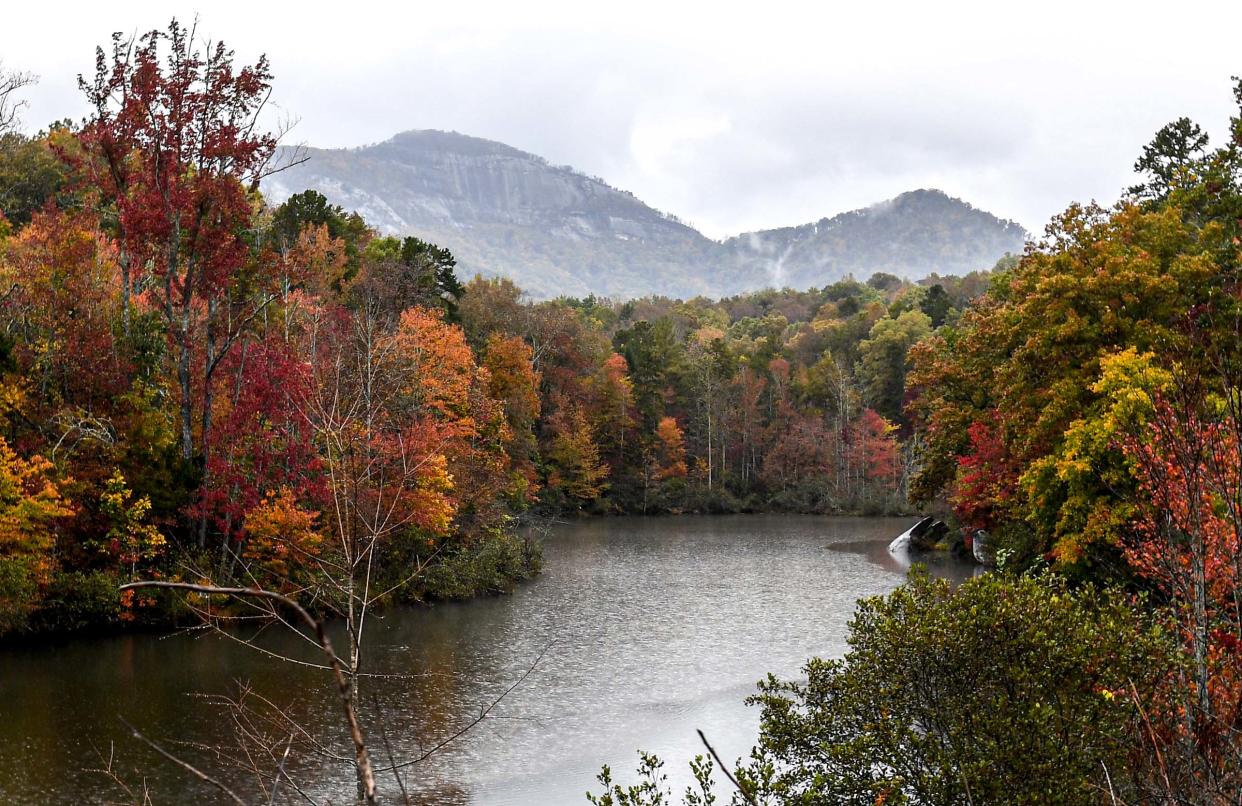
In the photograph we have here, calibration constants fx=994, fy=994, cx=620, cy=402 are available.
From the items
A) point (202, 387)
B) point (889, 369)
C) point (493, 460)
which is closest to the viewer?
point (202, 387)

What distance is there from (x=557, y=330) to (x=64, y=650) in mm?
40533

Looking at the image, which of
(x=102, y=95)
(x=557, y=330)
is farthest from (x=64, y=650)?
(x=557, y=330)

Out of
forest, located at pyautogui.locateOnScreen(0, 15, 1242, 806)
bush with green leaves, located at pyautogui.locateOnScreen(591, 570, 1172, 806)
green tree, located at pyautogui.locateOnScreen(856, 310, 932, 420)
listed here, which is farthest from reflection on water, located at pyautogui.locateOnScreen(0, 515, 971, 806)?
green tree, located at pyautogui.locateOnScreen(856, 310, 932, 420)

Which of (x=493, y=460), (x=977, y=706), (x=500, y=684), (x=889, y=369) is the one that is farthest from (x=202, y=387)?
(x=889, y=369)

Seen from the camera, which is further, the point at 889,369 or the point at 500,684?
the point at 889,369

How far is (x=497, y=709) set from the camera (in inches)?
706

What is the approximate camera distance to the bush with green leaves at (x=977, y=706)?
27.9 ft

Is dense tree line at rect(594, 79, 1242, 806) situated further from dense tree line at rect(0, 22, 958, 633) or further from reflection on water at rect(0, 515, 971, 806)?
dense tree line at rect(0, 22, 958, 633)

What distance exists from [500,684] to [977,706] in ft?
39.1

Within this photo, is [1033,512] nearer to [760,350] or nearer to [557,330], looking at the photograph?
[557,330]

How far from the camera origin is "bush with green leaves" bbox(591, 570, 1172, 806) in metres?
8.52

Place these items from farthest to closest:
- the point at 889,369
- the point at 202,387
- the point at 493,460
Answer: the point at 889,369 < the point at 493,460 < the point at 202,387

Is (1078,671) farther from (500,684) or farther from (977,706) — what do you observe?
(500,684)

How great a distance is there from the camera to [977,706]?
902 centimetres
